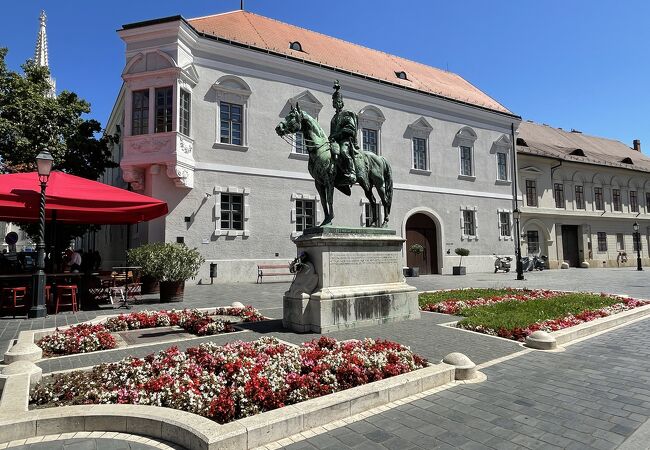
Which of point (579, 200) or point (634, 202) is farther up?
point (634, 202)

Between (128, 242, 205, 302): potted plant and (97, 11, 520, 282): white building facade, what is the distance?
18.5ft

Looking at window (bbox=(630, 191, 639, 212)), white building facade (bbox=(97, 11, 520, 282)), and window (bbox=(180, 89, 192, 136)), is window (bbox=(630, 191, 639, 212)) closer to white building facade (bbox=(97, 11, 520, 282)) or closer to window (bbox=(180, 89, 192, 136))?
white building facade (bbox=(97, 11, 520, 282))

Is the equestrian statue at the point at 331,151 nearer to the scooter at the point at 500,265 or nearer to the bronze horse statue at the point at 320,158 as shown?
the bronze horse statue at the point at 320,158

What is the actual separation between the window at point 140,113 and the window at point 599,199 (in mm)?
36887

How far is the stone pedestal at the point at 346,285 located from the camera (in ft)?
25.4

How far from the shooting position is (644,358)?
19.8 feet

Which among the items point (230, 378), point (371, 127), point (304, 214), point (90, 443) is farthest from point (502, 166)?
point (90, 443)

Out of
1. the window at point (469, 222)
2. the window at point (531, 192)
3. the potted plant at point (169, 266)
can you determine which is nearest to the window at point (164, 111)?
the potted plant at point (169, 266)

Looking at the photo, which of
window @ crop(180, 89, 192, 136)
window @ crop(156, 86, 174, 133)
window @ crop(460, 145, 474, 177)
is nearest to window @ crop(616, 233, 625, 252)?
window @ crop(460, 145, 474, 177)

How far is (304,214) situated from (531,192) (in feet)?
67.8

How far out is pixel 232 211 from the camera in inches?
772

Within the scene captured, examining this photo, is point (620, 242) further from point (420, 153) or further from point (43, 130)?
point (43, 130)

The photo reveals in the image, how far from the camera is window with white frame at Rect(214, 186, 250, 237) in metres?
19.2

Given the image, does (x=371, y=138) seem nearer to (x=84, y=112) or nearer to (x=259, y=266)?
(x=259, y=266)
